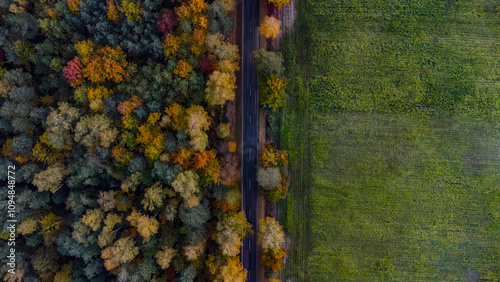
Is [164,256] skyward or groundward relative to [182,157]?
groundward

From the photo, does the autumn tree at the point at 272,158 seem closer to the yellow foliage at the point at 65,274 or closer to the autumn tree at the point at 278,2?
the autumn tree at the point at 278,2

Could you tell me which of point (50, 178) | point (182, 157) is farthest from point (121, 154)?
point (50, 178)

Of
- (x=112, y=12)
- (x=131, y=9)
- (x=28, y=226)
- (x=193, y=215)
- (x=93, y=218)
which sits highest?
(x=131, y=9)

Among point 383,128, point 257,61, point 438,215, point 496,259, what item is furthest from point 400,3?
point 496,259

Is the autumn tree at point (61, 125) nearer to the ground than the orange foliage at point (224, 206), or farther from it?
farther from it

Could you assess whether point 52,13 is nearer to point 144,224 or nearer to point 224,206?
point 144,224

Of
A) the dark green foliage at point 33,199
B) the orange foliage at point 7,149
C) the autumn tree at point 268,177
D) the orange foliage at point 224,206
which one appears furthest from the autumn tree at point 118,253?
the orange foliage at point 7,149
